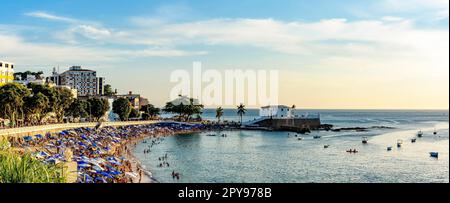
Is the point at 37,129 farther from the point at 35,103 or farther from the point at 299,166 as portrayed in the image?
the point at 299,166

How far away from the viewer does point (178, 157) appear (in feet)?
150

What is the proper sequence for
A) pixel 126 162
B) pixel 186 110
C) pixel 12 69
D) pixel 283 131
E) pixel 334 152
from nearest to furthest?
pixel 126 162
pixel 334 152
pixel 12 69
pixel 283 131
pixel 186 110

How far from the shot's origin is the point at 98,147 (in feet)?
139

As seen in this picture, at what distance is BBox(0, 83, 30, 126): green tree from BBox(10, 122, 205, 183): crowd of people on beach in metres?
5.09

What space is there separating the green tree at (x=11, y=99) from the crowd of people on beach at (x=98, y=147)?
509cm

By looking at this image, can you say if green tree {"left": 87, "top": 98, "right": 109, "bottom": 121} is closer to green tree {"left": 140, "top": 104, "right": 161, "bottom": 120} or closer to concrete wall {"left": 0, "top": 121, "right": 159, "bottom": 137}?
concrete wall {"left": 0, "top": 121, "right": 159, "bottom": 137}

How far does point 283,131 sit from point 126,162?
209ft

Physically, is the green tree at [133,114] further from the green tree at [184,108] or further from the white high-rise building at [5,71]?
the white high-rise building at [5,71]

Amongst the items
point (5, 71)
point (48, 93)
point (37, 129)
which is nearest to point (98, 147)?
point (37, 129)

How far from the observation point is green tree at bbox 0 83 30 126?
47938 mm

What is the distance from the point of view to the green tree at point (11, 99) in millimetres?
47938

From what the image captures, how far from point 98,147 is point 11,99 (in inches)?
534

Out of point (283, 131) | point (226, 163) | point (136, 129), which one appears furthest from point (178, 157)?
point (283, 131)
